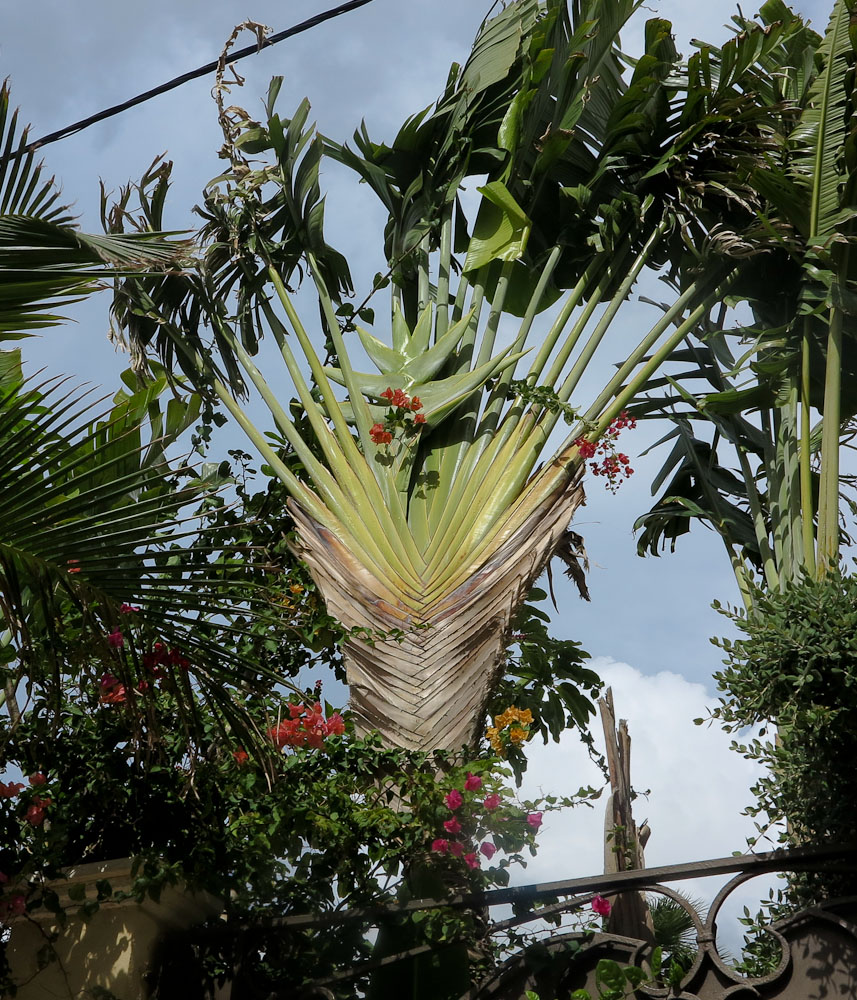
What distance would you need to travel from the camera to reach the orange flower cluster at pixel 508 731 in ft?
14.0

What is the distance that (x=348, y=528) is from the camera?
4883 mm

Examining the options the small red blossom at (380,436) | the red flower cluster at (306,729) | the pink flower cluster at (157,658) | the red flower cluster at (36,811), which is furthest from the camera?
the small red blossom at (380,436)

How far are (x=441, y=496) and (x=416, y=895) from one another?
2093 millimetres

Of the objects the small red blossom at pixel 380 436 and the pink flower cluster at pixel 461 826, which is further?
the small red blossom at pixel 380 436

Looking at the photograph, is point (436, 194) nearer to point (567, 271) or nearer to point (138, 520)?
point (567, 271)

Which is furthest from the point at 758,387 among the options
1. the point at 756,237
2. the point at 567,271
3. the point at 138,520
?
the point at 138,520

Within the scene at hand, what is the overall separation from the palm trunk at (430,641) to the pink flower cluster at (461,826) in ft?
1.53

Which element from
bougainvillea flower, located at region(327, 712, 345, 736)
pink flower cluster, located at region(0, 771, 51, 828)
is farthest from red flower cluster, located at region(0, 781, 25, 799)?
bougainvillea flower, located at region(327, 712, 345, 736)

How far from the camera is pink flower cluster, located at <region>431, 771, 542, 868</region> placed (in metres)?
3.63

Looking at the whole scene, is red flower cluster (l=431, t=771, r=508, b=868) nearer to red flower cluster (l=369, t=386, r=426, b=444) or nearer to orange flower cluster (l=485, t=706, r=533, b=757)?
orange flower cluster (l=485, t=706, r=533, b=757)

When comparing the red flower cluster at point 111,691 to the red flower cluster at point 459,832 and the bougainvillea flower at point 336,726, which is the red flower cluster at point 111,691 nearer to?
the bougainvillea flower at point 336,726

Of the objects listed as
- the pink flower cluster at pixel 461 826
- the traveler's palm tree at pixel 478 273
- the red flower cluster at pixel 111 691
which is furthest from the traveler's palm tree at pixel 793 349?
the red flower cluster at pixel 111 691

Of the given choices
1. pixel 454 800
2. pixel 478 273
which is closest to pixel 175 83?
pixel 478 273

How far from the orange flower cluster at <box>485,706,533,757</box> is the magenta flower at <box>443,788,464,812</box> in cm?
61
